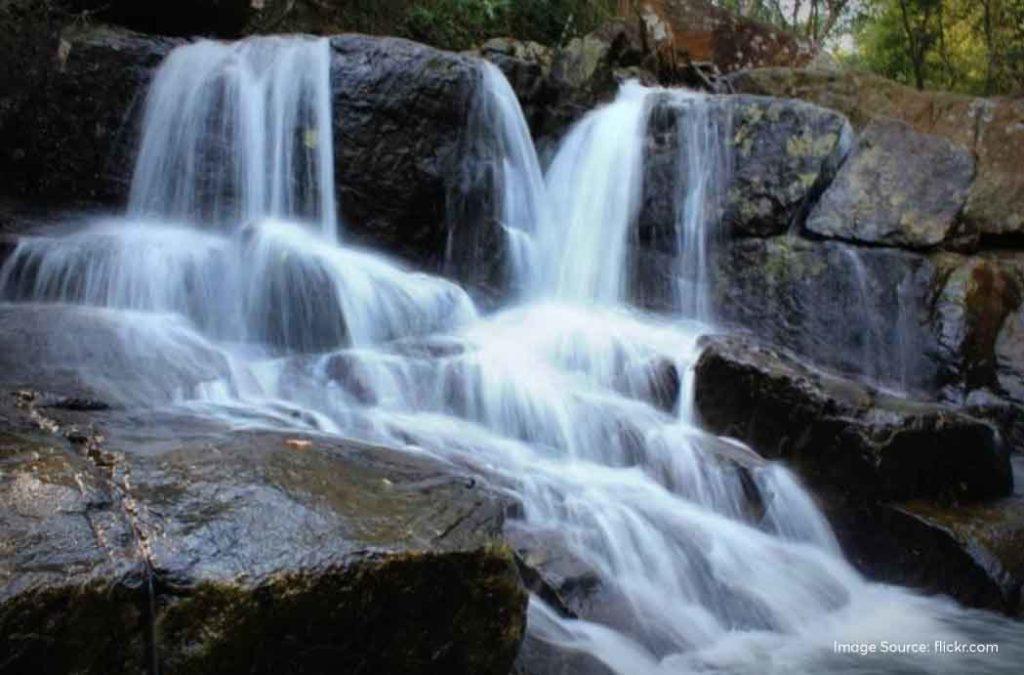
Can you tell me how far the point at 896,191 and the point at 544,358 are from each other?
4050 mm

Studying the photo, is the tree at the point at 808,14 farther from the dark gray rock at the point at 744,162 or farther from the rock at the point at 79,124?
the rock at the point at 79,124

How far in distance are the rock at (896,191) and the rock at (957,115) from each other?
0.42 m

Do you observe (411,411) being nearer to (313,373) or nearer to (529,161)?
(313,373)

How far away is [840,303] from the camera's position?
25.2 ft

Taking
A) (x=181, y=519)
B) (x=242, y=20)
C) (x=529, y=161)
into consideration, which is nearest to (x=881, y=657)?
(x=181, y=519)

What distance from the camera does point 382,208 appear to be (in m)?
7.67

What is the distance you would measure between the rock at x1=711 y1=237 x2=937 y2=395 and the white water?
419 mm

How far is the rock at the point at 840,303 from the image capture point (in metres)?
7.43

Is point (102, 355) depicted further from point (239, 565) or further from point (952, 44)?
point (952, 44)

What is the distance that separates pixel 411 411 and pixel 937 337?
4.78 metres

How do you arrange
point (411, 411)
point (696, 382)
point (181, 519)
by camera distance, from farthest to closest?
point (696, 382)
point (411, 411)
point (181, 519)

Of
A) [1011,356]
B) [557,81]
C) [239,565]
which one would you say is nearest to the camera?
[239,565]

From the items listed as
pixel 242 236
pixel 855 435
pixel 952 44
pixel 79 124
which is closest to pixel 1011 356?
pixel 855 435

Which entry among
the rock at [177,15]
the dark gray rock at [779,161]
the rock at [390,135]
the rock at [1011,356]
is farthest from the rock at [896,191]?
the rock at [177,15]
